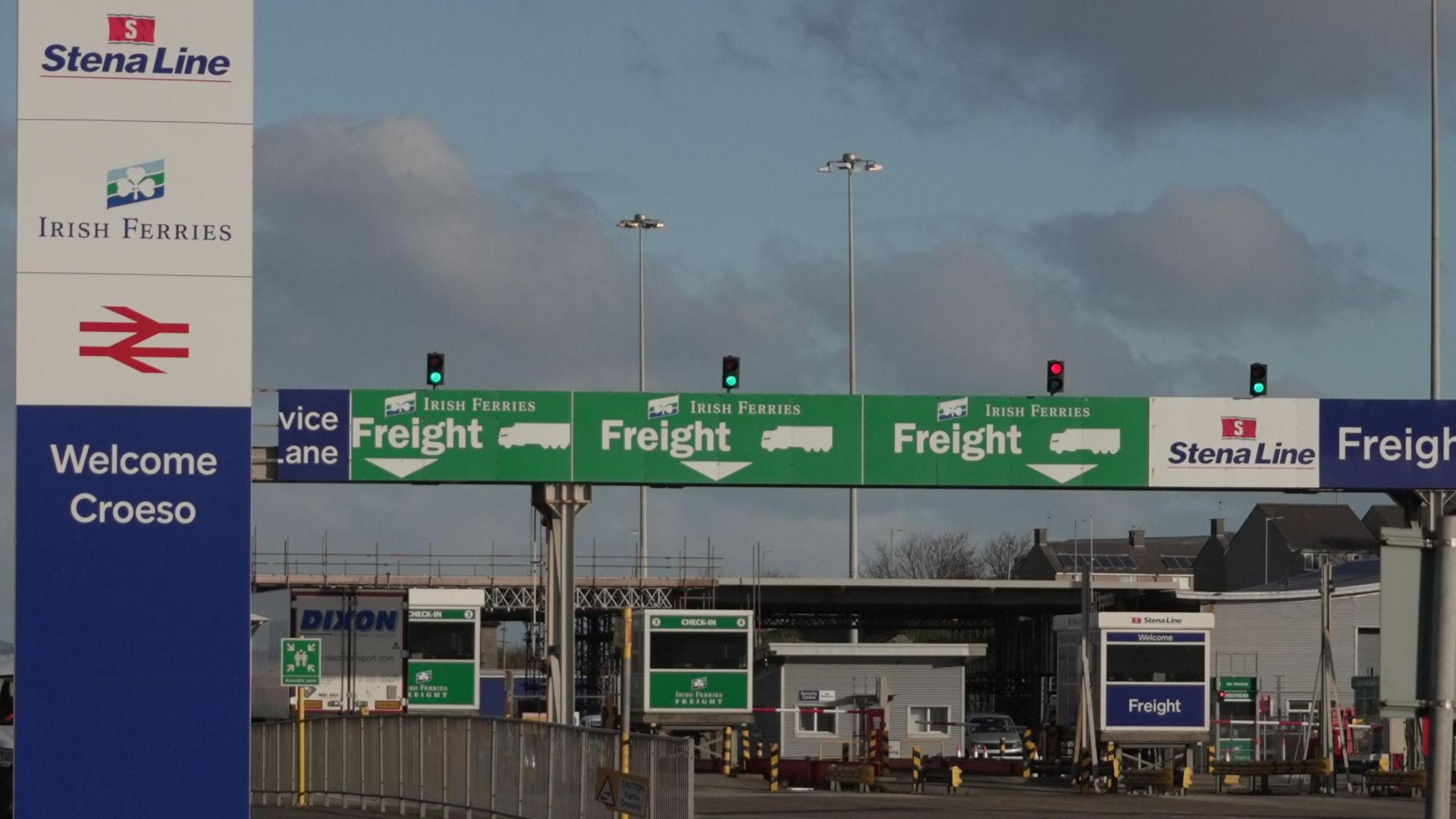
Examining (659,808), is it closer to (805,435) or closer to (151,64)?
(151,64)

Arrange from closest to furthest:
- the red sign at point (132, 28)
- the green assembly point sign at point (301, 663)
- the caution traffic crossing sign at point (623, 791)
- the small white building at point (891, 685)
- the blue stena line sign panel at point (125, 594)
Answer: the blue stena line sign panel at point (125, 594), the red sign at point (132, 28), the caution traffic crossing sign at point (623, 791), the green assembly point sign at point (301, 663), the small white building at point (891, 685)

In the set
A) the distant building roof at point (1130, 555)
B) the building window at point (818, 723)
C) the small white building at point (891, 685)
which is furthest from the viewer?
the distant building roof at point (1130, 555)

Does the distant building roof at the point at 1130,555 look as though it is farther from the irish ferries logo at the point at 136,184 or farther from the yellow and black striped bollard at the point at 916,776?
the irish ferries logo at the point at 136,184

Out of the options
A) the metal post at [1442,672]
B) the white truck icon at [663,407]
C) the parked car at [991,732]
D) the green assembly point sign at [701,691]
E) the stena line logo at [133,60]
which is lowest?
the parked car at [991,732]

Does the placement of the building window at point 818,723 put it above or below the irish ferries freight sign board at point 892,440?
below

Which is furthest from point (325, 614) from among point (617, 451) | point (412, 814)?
point (412, 814)

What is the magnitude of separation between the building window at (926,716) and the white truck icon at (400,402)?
2016 centimetres

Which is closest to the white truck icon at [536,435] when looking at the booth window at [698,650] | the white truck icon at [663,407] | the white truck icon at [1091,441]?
the white truck icon at [663,407]

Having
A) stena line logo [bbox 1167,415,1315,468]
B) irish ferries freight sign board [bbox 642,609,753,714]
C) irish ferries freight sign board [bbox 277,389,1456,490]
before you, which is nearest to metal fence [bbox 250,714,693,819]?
irish ferries freight sign board [bbox 277,389,1456,490]

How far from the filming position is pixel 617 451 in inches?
1345

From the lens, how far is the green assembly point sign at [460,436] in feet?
110

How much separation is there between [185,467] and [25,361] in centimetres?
113

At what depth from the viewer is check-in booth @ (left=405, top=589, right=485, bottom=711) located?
42500 mm

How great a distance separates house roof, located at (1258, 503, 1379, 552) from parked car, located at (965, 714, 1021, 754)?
53589mm
